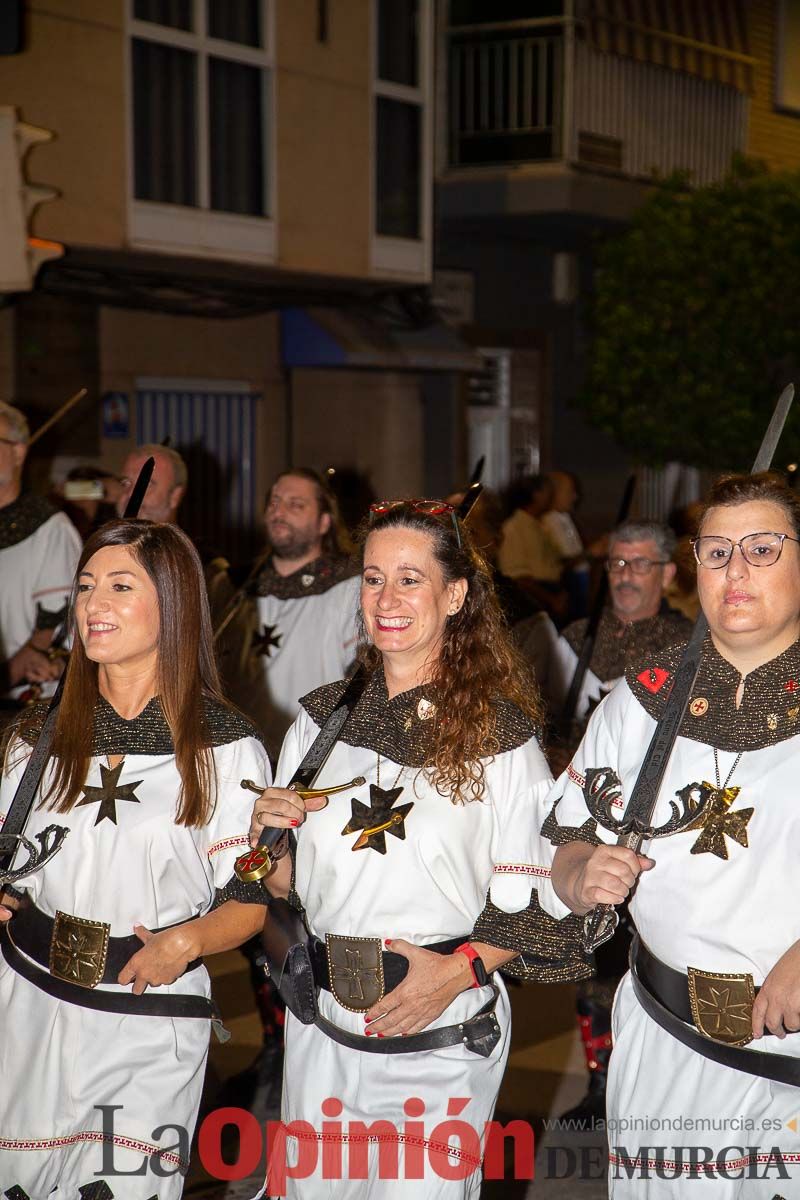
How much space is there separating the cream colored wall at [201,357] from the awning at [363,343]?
10.1 inches

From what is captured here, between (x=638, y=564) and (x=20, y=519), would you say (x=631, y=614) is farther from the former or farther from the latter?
(x=20, y=519)

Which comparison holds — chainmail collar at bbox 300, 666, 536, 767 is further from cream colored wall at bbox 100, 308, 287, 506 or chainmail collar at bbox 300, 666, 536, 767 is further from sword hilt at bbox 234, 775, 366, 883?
cream colored wall at bbox 100, 308, 287, 506

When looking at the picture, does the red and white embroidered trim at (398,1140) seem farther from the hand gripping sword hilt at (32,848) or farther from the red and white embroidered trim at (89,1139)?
the hand gripping sword hilt at (32,848)

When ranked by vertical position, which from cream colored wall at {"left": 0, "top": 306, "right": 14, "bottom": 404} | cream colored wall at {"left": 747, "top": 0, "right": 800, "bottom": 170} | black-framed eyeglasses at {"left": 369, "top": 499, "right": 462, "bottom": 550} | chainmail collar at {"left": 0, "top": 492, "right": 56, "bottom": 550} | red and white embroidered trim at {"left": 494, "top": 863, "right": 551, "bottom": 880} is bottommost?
red and white embroidered trim at {"left": 494, "top": 863, "right": 551, "bottom": 880}

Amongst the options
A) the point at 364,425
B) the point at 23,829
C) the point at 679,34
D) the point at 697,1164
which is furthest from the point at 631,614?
the point at 679,34

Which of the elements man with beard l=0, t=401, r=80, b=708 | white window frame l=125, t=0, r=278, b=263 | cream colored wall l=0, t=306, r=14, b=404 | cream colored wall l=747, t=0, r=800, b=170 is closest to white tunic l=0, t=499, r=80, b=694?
man with beard l=0, t=401, r=80, b=708

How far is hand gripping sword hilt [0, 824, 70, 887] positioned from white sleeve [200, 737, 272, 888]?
0.31 m

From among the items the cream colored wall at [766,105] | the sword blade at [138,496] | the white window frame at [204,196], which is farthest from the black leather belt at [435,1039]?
the cream colored wall at [766,105]

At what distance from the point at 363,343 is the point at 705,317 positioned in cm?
381

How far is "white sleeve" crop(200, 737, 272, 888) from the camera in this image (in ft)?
10.8

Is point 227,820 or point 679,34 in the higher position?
point 679,34

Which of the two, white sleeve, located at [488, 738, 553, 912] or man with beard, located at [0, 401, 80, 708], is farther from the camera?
man with beard, located at [0, 401, 80, 708]

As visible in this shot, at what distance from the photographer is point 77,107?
1094cm

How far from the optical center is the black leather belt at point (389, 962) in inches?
125
